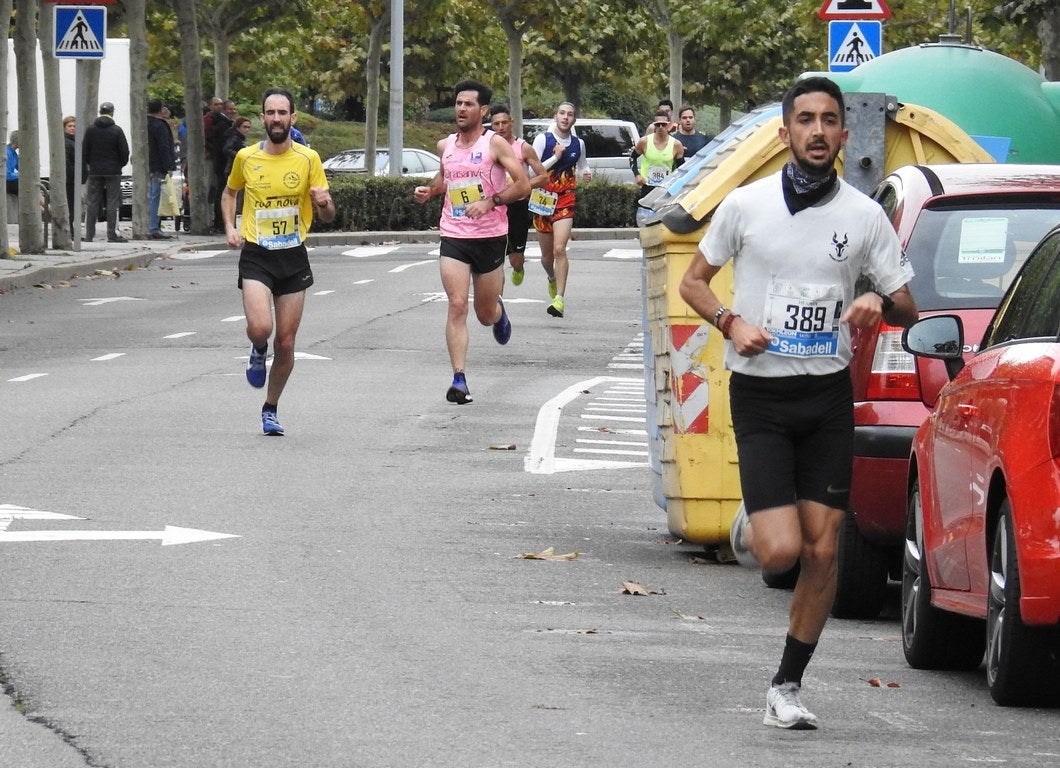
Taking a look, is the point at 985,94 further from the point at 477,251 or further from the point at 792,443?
the point at 792,443

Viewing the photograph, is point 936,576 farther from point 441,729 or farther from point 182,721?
point 182,721

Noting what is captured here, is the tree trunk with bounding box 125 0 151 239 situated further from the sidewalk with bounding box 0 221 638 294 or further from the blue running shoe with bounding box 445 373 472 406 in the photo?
the blue running shoe with bounding box 445 373 472 406

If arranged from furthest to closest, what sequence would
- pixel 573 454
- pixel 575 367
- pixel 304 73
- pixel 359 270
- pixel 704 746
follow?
pixel 304 73 < pixel 359 270 < pixel 575 367 < pixel 573 454 < pixel 704 746

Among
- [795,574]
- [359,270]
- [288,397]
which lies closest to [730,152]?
[795,574]

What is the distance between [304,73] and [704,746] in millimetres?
76809

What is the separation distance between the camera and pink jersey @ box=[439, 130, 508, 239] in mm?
15867

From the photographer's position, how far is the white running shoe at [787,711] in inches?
251

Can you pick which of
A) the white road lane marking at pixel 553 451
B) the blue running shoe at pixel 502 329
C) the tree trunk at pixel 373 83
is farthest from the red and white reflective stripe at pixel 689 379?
the tree trunk at pixel 373 83

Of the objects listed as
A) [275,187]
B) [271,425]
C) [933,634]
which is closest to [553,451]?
[271,425]

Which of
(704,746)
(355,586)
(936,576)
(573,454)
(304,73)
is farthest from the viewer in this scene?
(304,73)

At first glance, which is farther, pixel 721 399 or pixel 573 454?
pixel 573 454

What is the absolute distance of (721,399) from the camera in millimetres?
9766

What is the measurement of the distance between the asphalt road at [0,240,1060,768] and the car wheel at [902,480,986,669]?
0.12m

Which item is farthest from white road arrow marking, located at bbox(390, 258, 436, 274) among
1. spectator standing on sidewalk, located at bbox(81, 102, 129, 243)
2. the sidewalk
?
spectator standing on sidewalk, located at bbox(81, 102, 129, 243)
